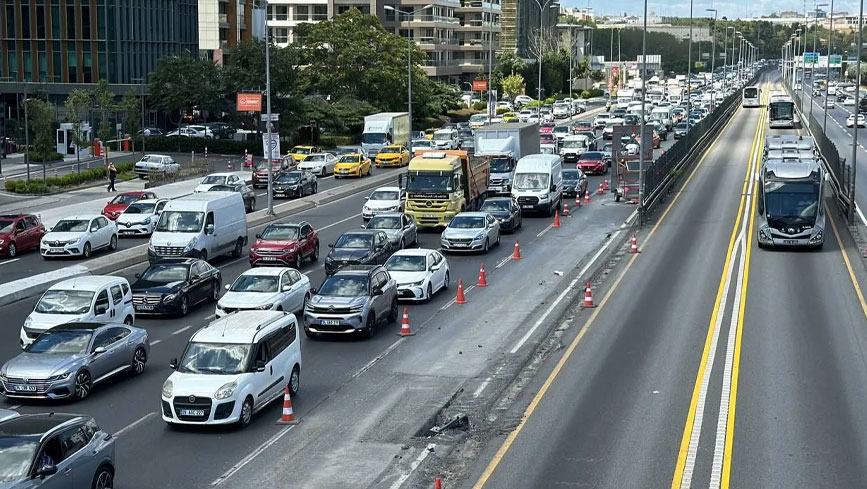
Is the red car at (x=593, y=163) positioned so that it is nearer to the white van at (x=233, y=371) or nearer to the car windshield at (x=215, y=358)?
the white van at (x=233, y=371)

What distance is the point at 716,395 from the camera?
23.8m

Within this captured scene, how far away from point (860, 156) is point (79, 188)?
4885 cm

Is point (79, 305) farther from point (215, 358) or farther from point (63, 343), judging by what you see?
point (215, 358)

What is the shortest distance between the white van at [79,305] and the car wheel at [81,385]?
13.2ft

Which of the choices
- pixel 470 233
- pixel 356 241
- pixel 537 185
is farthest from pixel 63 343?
pixel 537 185

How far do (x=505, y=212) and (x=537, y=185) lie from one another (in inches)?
215

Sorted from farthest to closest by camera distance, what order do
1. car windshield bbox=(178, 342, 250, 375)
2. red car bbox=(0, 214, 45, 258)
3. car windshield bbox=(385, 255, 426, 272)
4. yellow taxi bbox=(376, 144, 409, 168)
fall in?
yellow taxi bbox=(376, 144, 409, 168) → red car bbox=(0, 214, 45, 258) → car windshield bbox=(385, 255, 426, 272) → car windshield bbox=(178, 342, 250, 375)

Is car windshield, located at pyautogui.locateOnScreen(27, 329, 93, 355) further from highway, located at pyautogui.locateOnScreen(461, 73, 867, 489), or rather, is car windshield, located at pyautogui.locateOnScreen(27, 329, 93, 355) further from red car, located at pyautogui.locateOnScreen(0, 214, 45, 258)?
red car, located at pyautogui.locateOnScreen(0, 214, 45, 258)

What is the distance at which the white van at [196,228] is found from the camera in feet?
129

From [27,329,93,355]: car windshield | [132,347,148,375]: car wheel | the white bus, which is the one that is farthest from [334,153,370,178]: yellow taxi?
the white bus

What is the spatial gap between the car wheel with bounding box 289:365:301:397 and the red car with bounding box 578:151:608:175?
4764 cm

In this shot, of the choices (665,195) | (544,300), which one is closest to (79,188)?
(665,195)

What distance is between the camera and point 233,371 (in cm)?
2225

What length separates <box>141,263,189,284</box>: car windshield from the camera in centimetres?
3256
